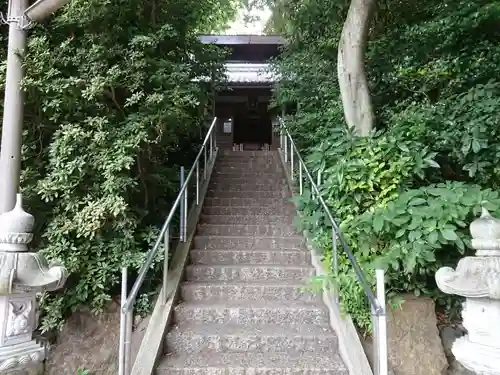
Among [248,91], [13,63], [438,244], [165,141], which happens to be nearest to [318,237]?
[438,244]

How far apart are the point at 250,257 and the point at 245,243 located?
0.31 m

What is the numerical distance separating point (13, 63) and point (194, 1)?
2247mm

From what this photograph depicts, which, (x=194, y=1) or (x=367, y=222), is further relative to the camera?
(x=194, y=1)

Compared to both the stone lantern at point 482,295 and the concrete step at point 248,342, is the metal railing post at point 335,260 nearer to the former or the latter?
the concrete step at point 248,342

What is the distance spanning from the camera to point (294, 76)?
241 inches

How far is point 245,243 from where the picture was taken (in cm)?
427

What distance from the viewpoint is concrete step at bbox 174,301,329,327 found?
125 inches

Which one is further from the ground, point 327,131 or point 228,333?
point 327,131

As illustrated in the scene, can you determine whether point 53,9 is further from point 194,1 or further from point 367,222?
point 367,222

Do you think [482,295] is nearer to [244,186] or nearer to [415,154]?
[415,154]

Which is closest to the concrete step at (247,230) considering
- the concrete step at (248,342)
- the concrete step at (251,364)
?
the concrete step at (248,342)

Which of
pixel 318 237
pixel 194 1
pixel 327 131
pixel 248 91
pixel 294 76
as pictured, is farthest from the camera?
pixel 248 91

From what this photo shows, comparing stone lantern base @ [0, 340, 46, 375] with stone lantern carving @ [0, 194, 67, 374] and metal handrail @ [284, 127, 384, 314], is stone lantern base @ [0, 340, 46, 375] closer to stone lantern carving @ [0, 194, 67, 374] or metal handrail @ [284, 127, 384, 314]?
stone lantern carving @ [0, 194, 67, 374]

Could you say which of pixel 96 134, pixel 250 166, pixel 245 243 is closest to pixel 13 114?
pixel 96 134
